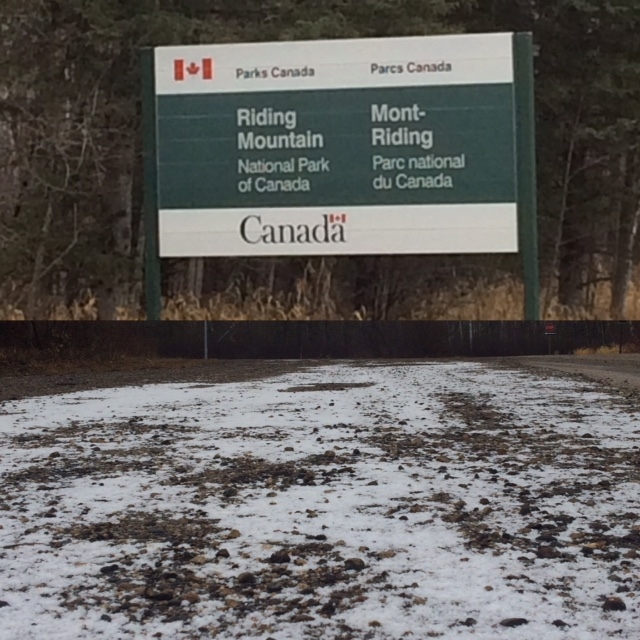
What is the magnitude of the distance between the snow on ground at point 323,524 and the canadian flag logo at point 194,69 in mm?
5779

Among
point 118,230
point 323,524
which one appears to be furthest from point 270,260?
point 323,524

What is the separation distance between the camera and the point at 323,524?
2412 millimetres

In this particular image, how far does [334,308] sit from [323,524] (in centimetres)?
830

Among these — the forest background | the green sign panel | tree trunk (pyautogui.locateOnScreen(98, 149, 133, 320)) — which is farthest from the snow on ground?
tree trunk (pyautogui.locateOnScreen(98, 149, 133, 320))

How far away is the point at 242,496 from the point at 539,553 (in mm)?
959

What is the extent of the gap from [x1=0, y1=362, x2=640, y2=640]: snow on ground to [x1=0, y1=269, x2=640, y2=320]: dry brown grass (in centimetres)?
548

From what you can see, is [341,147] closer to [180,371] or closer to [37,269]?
[180,371]

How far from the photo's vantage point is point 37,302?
38.4 feet

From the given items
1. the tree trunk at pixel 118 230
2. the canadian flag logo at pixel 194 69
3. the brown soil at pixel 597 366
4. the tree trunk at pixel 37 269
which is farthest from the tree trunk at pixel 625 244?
the tree trunk at pixel 37 269

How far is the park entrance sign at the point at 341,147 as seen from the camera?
916 cm

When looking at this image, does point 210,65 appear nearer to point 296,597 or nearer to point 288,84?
point 288,84

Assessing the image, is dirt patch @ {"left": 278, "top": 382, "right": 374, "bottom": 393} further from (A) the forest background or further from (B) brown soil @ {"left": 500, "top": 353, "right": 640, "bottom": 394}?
(A) the forest background

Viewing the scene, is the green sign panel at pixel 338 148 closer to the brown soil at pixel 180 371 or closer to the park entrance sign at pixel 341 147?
the park entrance sign at pixel 341 147

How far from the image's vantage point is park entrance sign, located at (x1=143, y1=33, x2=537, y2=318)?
916 centimetres
